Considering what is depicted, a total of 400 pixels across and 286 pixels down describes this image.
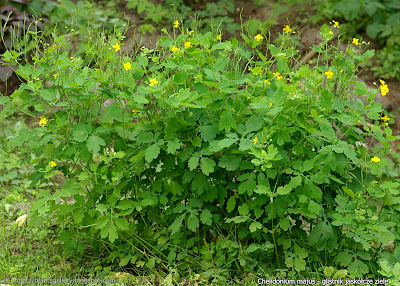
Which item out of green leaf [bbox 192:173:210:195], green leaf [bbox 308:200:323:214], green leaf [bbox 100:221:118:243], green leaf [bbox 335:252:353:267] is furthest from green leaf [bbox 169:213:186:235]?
green leaf [bbox 335:252:353:267]

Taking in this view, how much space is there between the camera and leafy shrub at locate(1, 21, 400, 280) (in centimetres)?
253

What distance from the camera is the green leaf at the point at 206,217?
2701 millimetres

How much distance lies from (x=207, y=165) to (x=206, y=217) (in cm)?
33

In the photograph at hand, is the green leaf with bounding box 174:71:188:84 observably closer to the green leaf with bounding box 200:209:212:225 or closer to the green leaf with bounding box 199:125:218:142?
the green leaf with bounding box 199:125:218:142

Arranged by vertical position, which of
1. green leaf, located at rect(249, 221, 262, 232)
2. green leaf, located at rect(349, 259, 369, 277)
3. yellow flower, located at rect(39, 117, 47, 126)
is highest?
yellow flower, located at rect(39, 117, 47, 126)

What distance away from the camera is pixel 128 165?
9.25 feet

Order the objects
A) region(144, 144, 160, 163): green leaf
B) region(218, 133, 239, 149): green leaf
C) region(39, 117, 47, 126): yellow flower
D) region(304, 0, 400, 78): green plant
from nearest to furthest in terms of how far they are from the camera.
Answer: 1. region(218, 133, 239, 149): green leaf
2. region(144, 144, 160, 163): green leaf
3. region(39, 117, 47, 126): yellow flower
4. region(304, 0, 400, 78): green plant

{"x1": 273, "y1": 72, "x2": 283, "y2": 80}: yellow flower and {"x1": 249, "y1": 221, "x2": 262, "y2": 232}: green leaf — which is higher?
{"x1": 273, "y1": 72, "x2": 283, "y2": 80}: yellow flower

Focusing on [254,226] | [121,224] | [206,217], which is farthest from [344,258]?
[121,224]

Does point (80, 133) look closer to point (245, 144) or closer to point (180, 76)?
point (180, 76)

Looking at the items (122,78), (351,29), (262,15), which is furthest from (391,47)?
(122,78)

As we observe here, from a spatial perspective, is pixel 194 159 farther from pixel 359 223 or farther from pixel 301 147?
pixel 359 223

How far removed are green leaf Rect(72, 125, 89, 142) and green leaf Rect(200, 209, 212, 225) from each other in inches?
29.5

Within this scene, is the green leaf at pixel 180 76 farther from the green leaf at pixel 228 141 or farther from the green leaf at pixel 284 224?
the green leaf at pixel 284 224
